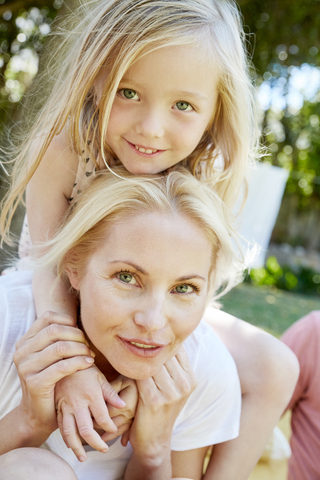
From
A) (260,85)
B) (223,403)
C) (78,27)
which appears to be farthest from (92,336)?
(260,85)

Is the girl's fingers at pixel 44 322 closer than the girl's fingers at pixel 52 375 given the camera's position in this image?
No

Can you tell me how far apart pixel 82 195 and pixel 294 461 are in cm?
191

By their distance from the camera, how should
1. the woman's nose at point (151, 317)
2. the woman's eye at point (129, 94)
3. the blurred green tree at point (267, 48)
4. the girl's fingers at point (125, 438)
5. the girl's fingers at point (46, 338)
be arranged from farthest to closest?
the blurred green tree at point (267, 48)
the woman's eye at point (129, 94)
the girl's fingers at point (125, 438)
the girl's fingers at point (46, 338)
the woman's nose at point (151, 317)

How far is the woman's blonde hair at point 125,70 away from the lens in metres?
1.75

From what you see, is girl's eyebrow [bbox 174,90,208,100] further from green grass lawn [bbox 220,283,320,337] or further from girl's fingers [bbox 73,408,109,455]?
green grass lawn [bbox 220,283,320,337]

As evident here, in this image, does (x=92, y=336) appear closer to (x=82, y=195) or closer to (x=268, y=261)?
(x=82, y=195)

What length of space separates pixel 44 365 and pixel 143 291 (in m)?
0.39

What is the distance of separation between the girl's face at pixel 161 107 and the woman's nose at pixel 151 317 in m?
0.57

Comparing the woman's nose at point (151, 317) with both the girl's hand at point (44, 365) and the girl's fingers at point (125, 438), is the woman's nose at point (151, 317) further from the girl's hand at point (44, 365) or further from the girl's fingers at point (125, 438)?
the girl's fingers at point (125, 438)

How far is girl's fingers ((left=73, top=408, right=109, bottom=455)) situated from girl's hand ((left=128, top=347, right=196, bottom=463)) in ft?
0.68

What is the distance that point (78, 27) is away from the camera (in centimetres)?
194

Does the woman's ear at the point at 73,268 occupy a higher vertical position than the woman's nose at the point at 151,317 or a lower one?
lower

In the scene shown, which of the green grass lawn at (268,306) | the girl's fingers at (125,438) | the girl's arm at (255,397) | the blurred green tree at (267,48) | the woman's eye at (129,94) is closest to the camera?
the girl's fingers at (125,438)

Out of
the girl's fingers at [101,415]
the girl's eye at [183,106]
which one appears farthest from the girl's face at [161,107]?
the girl's fingers at [101,415]
